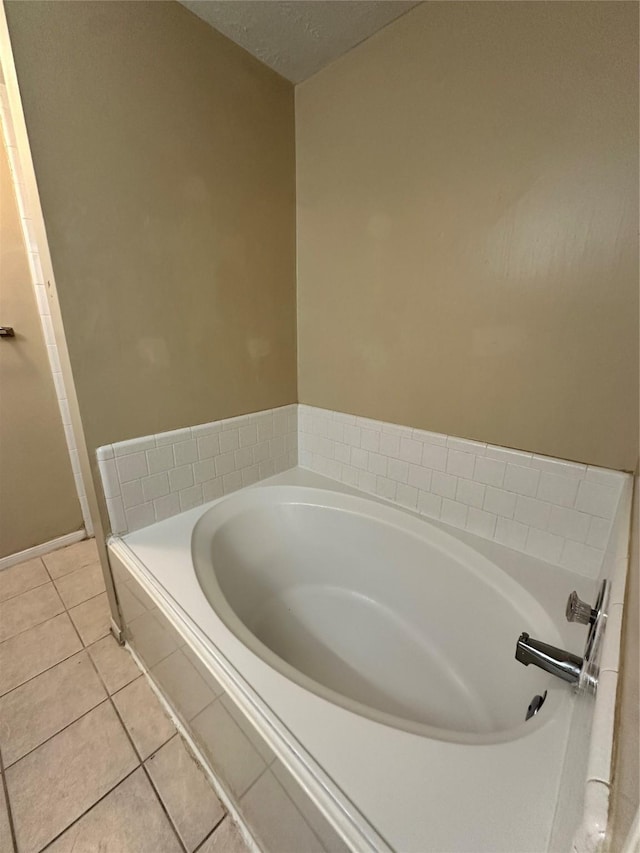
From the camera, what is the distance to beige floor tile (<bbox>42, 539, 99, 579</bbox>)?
178 centimetres

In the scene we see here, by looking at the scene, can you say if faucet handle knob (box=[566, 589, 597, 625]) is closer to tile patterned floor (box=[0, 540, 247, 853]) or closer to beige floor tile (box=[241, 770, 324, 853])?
beige floor tile (box=[241, 770, 324, 853])

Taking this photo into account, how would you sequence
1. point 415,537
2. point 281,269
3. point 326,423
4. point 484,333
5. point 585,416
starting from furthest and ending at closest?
point 326,423, point 281,269, point 415,537, point 484,333, point 585,416

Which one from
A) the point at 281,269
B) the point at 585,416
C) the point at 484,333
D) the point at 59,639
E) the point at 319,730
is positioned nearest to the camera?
the point at 319,730

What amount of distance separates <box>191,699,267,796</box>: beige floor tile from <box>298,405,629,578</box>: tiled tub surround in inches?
37.1

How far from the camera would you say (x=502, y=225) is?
3.34ft

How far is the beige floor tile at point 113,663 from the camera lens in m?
1.23

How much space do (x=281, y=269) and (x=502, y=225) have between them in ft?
2.92

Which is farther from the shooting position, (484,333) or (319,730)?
(484,333)

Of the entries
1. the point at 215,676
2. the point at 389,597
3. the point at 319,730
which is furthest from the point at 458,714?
the point at 215,676

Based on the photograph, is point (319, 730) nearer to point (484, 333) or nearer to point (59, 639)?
point (484, 333)

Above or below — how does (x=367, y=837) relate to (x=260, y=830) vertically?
above

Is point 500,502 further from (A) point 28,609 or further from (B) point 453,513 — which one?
(A) point 28,609

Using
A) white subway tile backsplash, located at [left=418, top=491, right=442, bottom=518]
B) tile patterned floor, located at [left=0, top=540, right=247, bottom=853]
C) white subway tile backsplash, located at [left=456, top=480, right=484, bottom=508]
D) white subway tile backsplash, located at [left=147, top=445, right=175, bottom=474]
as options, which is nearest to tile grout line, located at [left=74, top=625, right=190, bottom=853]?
tile patterned floor, located at [left=0, top=540, right=247, bottom=853]

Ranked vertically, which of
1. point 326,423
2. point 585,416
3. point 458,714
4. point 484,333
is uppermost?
point 484,333
